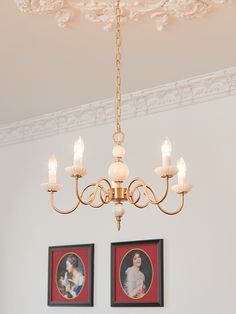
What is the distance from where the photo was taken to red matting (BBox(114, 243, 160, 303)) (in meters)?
5.54

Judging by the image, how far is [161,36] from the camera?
4.73m

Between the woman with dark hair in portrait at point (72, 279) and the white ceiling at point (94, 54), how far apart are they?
1.68 m

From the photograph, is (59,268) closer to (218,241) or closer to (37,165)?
(37,165)

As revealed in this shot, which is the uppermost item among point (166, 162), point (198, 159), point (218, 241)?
point (198, 159)

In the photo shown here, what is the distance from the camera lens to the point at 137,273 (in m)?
5.70

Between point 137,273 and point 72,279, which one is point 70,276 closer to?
point 72,279

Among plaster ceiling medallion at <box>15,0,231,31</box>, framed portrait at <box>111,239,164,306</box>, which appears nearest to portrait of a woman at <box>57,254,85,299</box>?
framed portrait at <box>111,239,164,306</box>

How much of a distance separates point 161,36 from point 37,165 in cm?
267

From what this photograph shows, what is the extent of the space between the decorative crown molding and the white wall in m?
0.08

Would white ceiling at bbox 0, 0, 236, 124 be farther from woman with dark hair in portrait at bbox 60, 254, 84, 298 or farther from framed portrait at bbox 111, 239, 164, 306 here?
woman with dark hair in portrait at bbox 60, 254, 84, 298

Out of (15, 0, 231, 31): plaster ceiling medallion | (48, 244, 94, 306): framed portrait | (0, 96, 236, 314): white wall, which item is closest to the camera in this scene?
(15, 0, 231, 31): plaster ceiling medallion

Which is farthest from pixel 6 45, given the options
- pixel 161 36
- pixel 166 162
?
pixel 166 162

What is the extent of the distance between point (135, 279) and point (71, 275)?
827 millimetres

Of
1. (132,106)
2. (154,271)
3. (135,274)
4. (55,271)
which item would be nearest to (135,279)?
(135,274)
